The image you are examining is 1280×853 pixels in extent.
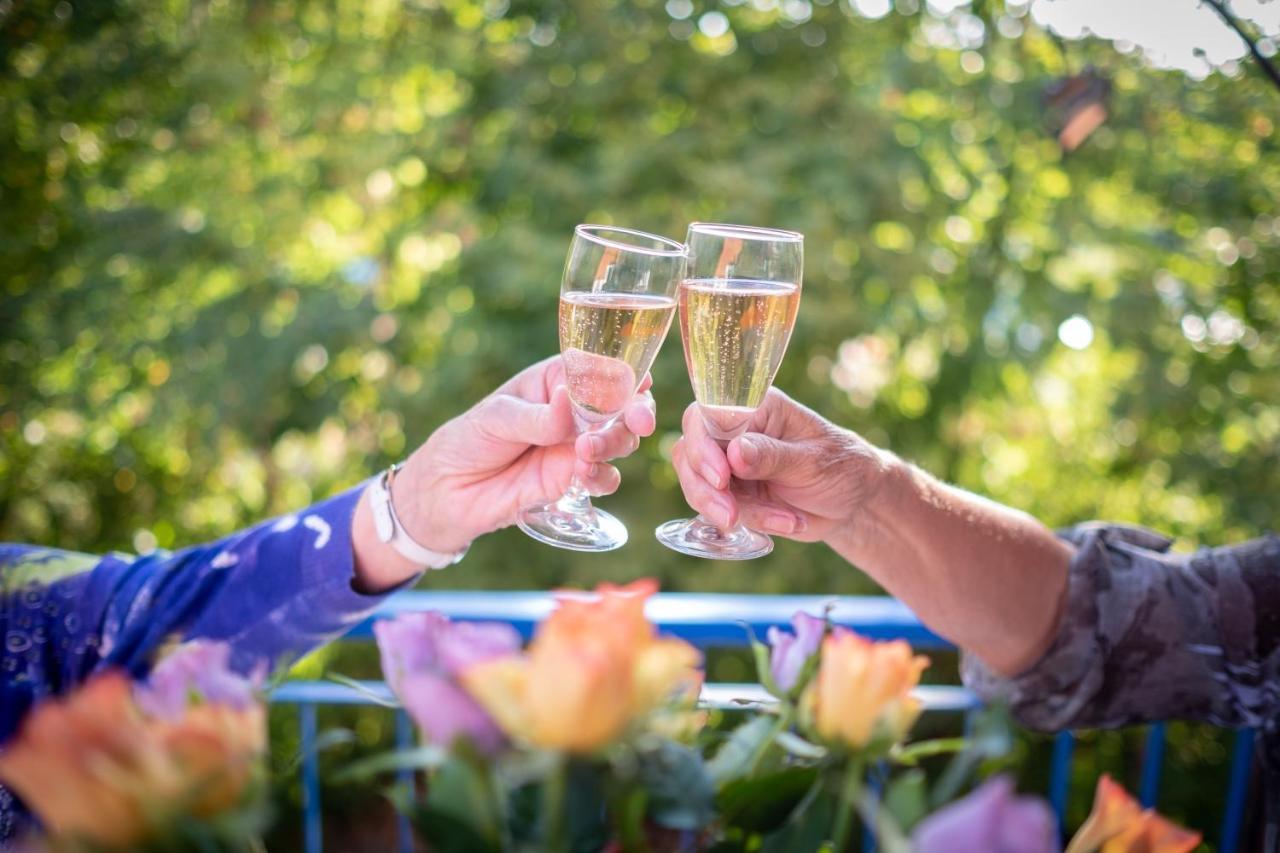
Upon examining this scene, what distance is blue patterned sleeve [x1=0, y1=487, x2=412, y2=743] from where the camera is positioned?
4.85 ft

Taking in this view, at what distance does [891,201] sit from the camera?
3471 mm

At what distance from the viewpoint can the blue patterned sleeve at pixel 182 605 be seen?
1479 millimetres

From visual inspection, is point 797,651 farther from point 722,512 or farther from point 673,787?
point 722,512

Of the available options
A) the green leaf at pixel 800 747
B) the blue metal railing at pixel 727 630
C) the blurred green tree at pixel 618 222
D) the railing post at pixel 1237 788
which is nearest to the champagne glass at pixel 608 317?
the blue metal railing at pixel 727 630

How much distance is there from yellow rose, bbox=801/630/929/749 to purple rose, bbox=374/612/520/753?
0.60ft


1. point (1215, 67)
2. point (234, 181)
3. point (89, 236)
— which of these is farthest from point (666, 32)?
point (1215, 67)

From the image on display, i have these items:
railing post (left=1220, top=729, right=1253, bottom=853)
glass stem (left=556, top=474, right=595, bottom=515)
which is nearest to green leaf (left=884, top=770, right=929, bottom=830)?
glass stem (left=556, top=474, right=595, bottom=515)

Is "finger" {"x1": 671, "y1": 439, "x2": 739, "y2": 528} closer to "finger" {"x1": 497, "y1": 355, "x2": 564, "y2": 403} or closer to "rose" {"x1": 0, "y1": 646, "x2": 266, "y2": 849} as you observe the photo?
"finger" {"x1": 497, "y1": 355, "x2": 564, "y2": 403}

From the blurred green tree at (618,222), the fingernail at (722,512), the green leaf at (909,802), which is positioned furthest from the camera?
the blurred green tree at (618,222)

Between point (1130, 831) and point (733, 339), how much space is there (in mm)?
792

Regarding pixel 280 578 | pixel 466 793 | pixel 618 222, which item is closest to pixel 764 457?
pixel 280 578

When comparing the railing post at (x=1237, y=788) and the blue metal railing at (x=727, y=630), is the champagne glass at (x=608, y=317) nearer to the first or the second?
the blue metal railing at (x=727, y=630)

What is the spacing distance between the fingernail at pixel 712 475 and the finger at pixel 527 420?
195mm

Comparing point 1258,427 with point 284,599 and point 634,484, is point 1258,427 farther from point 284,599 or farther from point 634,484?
point 284,599
